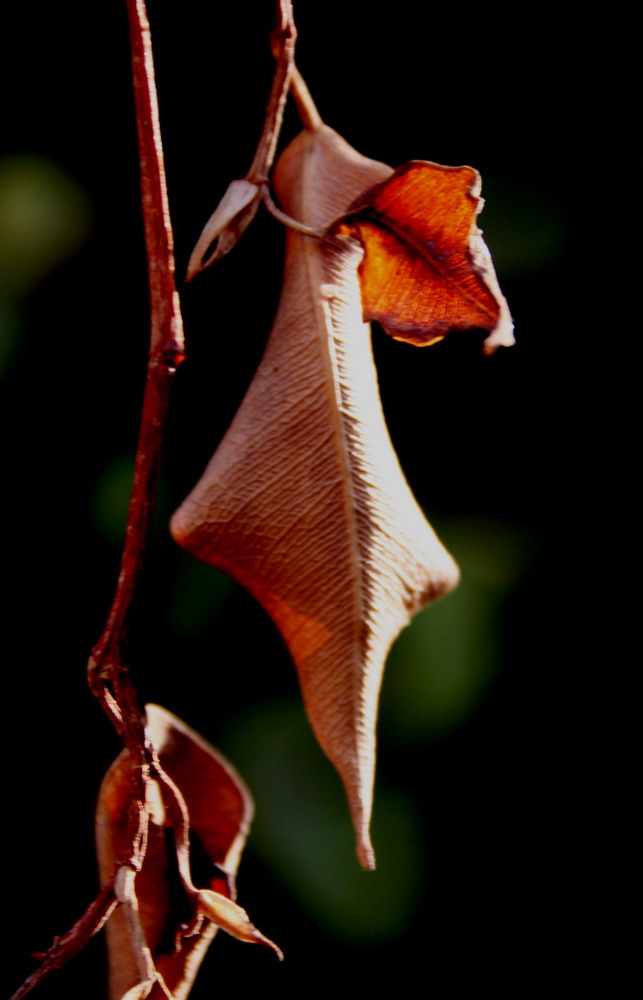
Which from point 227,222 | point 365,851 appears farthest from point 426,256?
point 365,851

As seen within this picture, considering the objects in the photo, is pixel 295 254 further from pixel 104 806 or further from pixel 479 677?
pixel 479 677

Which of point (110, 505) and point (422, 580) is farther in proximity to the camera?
point (110, 505)

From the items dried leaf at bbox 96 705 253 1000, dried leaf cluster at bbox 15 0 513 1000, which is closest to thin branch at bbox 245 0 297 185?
dried leaf cluster at bbox 15 0 513 1000

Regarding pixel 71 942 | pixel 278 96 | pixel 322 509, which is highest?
pixel 278 96

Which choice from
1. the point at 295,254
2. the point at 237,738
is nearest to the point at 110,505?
the point at 237,738

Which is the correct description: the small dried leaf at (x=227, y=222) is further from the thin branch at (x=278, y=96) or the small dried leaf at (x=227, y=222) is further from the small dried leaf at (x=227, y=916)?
the small dried leaf at (x=227, y=916)

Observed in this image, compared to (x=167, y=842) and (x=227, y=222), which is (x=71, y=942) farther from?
(x=227, y=222)
